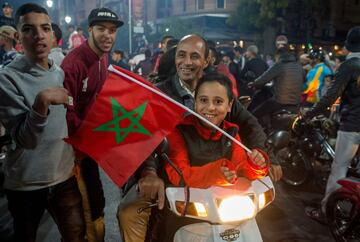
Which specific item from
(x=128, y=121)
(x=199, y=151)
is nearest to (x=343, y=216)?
(x=199, y=151)

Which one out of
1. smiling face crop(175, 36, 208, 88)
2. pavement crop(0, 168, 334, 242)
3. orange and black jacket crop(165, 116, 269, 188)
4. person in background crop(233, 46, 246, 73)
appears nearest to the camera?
orange and black jacket crop(165, 116, 269, 188)

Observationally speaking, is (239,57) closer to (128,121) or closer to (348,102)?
(348,102)

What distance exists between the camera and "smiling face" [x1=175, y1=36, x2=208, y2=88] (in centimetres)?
333

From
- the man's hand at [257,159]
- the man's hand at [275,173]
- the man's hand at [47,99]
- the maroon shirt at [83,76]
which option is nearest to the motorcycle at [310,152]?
the man's hand at [275,173]

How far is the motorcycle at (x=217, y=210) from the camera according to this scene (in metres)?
2.22

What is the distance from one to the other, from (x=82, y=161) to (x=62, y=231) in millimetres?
646

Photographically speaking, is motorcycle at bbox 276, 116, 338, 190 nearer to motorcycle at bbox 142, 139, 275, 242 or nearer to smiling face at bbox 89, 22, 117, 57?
smiling face at bbox 89, 22, 117, 57

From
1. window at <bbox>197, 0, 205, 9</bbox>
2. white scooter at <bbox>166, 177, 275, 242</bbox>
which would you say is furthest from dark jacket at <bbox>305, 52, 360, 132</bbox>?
window at <bbox>197, 0, 205, 9</bbox>

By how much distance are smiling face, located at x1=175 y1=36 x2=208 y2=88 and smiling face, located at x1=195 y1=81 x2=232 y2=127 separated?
0.80 metres

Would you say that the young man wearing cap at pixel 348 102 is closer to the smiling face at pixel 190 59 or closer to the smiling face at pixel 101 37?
the smiling face at pixel 190 59

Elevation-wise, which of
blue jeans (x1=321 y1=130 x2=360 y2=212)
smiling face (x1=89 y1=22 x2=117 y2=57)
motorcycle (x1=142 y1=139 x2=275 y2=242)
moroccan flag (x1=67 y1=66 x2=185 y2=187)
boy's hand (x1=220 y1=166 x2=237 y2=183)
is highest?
smiling face (x1=89 y1=22 x2=117 y2=57)

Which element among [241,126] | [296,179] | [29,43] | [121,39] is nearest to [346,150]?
[296,179]

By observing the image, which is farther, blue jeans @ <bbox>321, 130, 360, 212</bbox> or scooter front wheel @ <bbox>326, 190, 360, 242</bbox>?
blue jeans @ <bbox>321, 130, 360, 212</bbox>

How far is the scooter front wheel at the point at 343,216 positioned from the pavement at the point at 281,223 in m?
0.31
